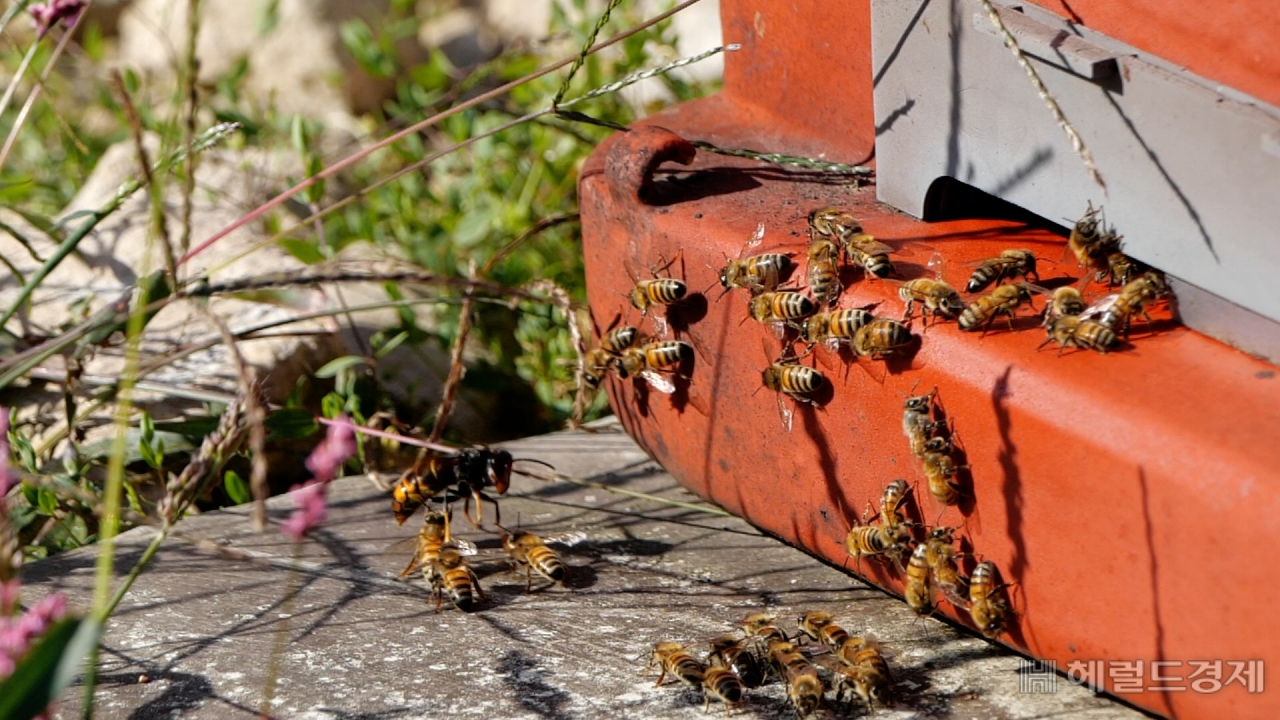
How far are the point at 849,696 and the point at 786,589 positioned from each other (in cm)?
43

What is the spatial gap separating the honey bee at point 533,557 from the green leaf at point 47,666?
1156mm

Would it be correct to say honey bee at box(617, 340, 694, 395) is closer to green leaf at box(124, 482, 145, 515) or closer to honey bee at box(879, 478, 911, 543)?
honey bee at box(879, 478, 911, 543)

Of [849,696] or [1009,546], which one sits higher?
[1009,546]

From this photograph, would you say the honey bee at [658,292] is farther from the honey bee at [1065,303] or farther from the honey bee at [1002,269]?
the honey bee at [1065,303]

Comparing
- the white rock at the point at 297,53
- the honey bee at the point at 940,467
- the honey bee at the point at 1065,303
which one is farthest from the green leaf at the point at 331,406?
the white rock at the point at 297,53

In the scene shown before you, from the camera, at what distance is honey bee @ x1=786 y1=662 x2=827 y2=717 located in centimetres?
211

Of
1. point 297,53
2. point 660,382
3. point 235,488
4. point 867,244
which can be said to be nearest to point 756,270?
point 867,244

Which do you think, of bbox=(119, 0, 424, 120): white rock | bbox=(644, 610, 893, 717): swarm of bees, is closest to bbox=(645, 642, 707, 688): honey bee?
bbox=(644, 610, 893, 717): swarm of bees

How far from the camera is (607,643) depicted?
7.91 ft

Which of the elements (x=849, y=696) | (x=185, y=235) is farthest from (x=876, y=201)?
(x=185, y=235)

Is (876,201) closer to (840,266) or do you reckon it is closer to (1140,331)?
(840,266)

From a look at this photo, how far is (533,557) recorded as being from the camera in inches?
104

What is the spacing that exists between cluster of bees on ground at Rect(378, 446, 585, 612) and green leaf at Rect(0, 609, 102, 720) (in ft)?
3.41

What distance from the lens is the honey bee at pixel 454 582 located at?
2.53m
